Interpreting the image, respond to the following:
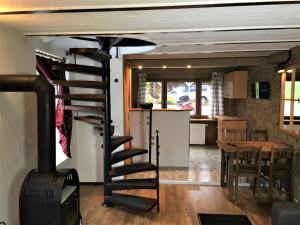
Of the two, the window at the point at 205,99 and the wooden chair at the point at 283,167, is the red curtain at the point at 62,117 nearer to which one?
the wooden chair at the point at 283,167

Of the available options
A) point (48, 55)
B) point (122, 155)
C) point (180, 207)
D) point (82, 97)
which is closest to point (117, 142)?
point (122, 155)

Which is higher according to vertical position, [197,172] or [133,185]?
[133,185]

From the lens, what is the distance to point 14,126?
8.78 ft

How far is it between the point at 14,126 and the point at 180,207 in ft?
8.27

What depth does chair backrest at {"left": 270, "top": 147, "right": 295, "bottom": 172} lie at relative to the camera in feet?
12.6

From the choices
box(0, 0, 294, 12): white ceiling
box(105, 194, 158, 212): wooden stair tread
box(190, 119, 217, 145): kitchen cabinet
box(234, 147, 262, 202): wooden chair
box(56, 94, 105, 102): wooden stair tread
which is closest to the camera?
box(0, 0, 294, 12): white ceiling

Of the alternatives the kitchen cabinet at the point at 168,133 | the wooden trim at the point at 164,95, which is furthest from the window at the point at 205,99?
the kitchen cabinet at the point at 168,133

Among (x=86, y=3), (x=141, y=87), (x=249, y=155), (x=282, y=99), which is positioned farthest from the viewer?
(x=141, y=87)

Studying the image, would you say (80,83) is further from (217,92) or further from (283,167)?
(217,92)

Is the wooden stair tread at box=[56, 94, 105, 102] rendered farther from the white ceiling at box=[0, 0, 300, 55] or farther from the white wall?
the white ceiling at box=[0, 0, 300, 55]

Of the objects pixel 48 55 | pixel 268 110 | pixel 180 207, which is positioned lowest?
pixel 180 207

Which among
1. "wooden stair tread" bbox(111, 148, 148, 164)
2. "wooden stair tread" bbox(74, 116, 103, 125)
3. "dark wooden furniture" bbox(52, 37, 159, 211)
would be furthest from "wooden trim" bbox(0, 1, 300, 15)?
"wooden stair tread" bbox(111, 148, 148, 164)

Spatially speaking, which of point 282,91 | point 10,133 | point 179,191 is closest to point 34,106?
point 10,133

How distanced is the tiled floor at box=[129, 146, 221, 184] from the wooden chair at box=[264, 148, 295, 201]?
3.87 ft
